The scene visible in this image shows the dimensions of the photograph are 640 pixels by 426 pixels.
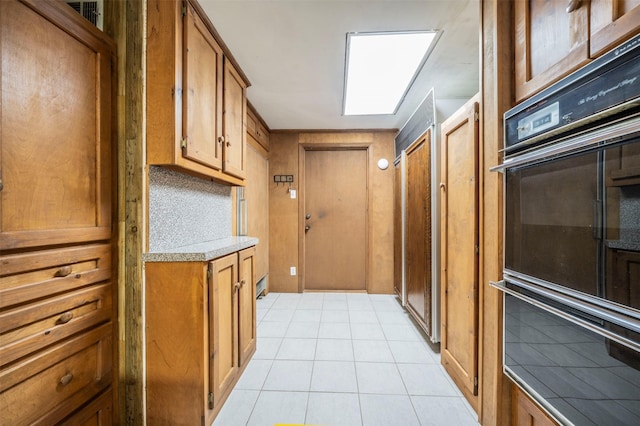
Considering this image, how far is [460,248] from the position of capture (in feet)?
5.06

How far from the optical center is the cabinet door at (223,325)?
1.28 m

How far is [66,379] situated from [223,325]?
0.63 m

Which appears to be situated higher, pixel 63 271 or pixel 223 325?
pixel 63 271

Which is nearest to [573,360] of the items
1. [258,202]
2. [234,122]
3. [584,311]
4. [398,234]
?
[584,311]

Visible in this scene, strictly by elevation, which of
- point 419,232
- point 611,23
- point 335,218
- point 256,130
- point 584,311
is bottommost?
point 584,311

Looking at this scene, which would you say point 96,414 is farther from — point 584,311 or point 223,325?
point 584,311

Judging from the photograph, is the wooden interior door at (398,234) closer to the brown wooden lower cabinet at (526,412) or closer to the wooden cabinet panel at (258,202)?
the wooden cabinet panel at (258,202)

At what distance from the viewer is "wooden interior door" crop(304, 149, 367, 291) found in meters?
3.66

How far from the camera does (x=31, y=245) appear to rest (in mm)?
849

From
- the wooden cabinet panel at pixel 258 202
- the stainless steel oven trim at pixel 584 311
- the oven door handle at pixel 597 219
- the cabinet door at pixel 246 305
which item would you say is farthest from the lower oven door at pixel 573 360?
the wooden cabinet panel at pixel 258 202

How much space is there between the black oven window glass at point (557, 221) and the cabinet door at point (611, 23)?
0.99ft

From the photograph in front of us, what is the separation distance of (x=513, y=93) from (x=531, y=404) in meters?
1.24

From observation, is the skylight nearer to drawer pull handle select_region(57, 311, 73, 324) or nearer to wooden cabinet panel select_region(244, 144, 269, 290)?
wooden cabinet panel select_region(244, 144, 269, 290)

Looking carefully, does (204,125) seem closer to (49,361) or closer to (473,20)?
(49,361)
